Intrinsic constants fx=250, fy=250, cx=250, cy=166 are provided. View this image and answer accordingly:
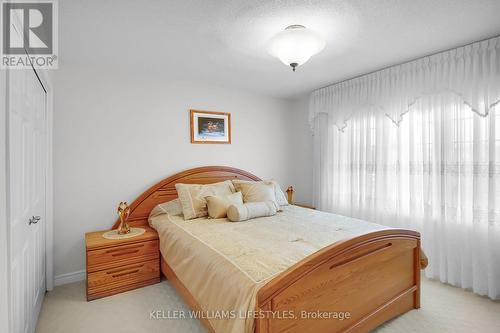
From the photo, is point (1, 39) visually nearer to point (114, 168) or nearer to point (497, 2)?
point (114, 168)

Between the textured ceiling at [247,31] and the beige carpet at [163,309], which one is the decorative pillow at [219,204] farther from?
the textured ceiling at [247,31]

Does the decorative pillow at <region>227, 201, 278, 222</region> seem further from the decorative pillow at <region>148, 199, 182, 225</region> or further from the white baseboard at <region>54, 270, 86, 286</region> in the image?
the white baseboard at <region>54, 270, 86, 286</region>

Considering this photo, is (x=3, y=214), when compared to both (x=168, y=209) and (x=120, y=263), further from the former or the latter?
(x=168, y=209)

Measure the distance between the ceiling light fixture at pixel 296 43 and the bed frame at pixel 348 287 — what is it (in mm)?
1520

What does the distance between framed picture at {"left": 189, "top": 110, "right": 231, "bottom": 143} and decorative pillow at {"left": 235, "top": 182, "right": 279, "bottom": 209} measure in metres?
0.91

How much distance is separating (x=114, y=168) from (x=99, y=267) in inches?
44.9

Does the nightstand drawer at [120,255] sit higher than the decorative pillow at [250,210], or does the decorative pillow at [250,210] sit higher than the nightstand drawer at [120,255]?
the decorative pillow at [250,210]

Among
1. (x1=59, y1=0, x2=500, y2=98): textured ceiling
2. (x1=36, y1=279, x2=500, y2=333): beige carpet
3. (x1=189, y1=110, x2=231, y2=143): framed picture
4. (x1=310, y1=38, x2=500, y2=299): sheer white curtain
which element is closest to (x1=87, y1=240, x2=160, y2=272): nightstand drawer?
(x1=36, y1=279, x2=500, y2=333): beige carpet

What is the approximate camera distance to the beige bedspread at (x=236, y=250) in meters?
1.45

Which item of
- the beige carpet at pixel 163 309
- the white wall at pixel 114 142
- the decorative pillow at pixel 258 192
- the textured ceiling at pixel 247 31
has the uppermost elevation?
the textured ceiling at pixel 247 31

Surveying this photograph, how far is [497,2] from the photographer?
5.96 ft

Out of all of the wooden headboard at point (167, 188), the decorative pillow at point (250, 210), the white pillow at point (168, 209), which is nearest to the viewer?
the decorative pillow at point (250, 210)

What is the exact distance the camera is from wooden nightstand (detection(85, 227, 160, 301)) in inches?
95.1

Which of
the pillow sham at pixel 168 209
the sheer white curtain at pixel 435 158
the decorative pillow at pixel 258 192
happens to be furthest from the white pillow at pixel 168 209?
the sheer white curtain at pixel 435 158
